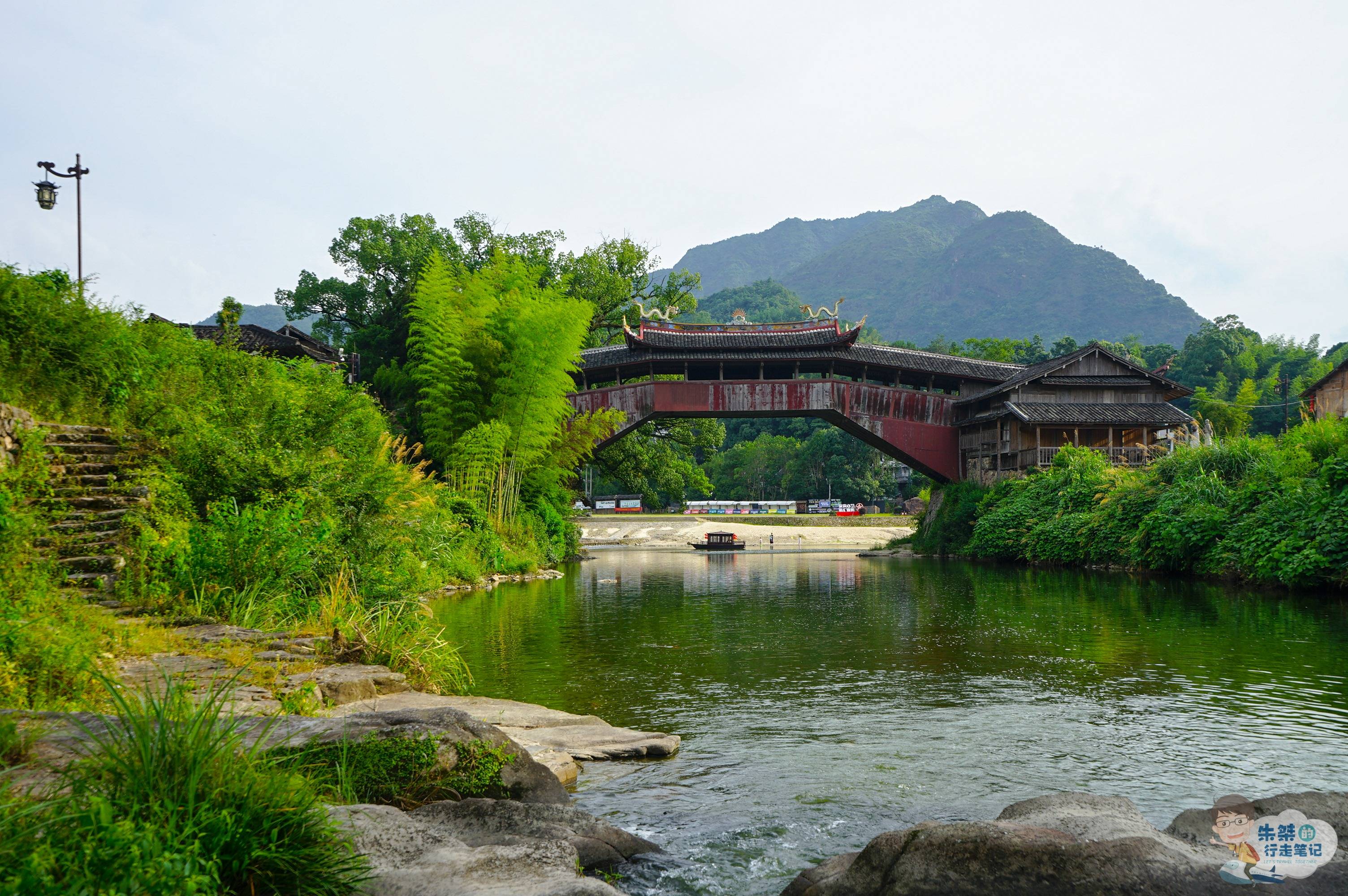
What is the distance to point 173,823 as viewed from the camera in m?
2.36

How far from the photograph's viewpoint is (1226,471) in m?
17.9

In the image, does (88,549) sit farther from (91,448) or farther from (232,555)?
(91,448)

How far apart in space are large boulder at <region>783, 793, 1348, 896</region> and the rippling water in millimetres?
714

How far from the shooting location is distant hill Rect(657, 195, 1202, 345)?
12669 cm

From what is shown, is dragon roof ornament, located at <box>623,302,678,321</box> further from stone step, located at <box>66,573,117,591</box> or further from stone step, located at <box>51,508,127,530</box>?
stone step, located at <box>66,573,117,591</box>

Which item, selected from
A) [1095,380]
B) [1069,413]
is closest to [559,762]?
[1069,413]

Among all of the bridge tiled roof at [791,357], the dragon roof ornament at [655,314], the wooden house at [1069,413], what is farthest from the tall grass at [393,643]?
the wooden house at [1069,413]

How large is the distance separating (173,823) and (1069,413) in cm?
2749

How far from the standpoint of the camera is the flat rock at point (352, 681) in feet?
17.7

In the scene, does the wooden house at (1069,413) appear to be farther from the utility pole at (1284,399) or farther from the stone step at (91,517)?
the stone step at (91,517)

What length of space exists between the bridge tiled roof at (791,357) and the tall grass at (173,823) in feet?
73.6

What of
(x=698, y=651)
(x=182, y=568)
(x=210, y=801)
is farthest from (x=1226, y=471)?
(x=210, y=801)

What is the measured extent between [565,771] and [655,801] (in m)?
0.59

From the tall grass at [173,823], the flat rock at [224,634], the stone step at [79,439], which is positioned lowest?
Answer: the flat rock at [224,634]
